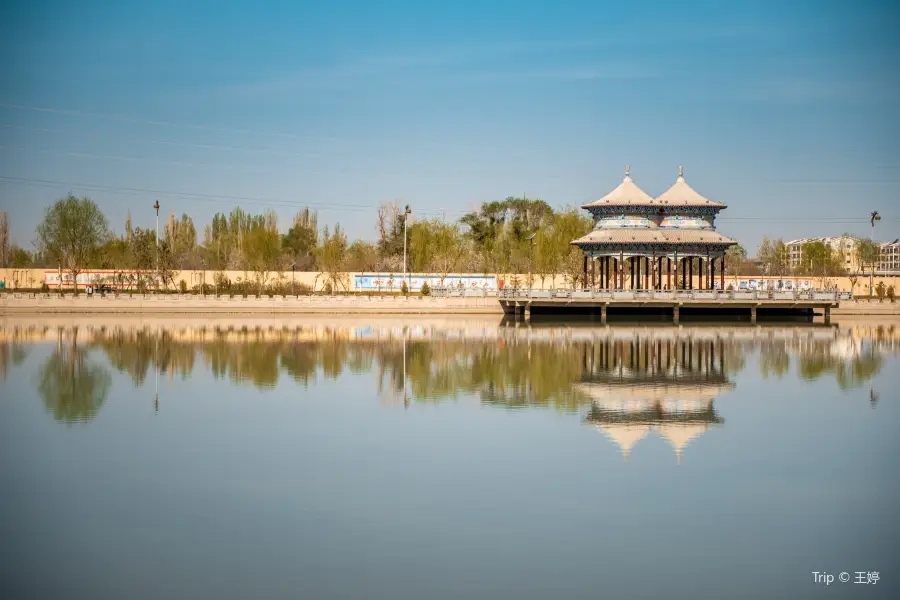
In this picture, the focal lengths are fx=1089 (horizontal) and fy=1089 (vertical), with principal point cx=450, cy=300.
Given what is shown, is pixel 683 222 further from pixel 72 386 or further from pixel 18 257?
pixel 18 257

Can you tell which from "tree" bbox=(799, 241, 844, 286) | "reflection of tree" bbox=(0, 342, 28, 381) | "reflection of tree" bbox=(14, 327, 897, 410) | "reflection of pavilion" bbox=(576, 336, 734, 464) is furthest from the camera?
"tree" bbox=(799, 241, 844, 286)

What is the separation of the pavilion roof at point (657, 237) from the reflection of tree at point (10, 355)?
30.8 meters

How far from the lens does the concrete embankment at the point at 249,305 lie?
64625mm

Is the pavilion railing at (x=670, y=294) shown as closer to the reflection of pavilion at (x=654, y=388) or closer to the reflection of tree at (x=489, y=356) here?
the reflection of tree at (x=489, y=356)

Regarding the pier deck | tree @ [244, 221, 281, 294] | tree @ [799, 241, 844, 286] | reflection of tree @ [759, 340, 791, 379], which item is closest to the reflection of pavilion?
reflection of tree @ [759, 340, 791, 379]

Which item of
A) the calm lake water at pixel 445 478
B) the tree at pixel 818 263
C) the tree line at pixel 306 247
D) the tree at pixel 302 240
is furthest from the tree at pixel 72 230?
the tree at pixel 818 263

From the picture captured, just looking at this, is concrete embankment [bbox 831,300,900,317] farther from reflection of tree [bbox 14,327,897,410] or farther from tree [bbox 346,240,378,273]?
tree [bbox 346,240,378,273]

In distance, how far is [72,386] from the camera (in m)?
30.3

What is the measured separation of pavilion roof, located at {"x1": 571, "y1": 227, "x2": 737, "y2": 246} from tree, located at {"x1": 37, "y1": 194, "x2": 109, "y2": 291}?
38.6 metres

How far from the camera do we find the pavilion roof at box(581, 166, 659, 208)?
61.1 meters

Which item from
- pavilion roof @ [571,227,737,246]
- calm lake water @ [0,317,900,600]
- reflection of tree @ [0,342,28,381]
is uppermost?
pavilion roof @ [571,227,737,246]

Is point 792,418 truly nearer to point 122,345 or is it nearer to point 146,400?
point 146,400

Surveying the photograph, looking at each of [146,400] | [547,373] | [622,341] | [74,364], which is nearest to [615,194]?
[622,341]

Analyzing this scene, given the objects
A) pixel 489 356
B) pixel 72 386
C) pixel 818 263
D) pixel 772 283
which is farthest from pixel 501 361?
pixel 818 263
